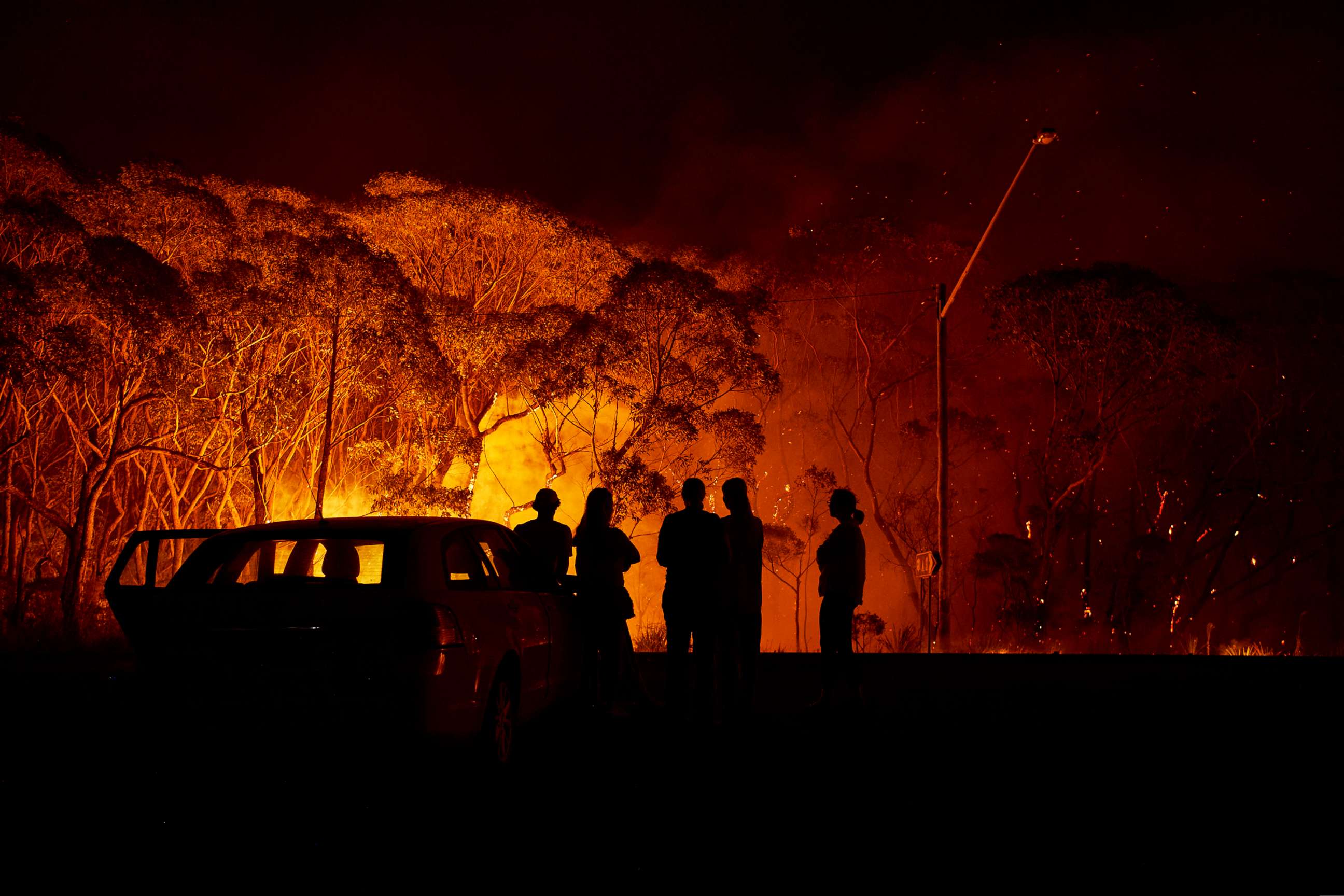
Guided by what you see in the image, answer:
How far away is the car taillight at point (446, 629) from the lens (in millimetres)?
6301

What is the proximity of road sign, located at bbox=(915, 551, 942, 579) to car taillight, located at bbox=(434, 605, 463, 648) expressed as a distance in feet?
44.0

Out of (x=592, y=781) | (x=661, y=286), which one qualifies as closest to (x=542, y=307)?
(x=661, y=286)

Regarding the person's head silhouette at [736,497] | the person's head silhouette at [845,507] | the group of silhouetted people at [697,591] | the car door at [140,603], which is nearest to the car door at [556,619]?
the group of silhouetted people at [697,591]

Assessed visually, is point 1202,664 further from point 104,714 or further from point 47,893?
point 47,893

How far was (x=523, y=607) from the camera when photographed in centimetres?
766

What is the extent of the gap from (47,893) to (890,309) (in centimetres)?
3785

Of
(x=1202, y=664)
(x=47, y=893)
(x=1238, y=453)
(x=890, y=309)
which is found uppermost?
(x=890, y=309)

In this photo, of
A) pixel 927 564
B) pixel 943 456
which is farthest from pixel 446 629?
pixel 943 456

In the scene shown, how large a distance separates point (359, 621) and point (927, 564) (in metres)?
14.2

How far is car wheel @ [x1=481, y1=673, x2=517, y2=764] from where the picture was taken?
6941mm

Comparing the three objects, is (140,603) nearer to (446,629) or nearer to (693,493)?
(446,629)

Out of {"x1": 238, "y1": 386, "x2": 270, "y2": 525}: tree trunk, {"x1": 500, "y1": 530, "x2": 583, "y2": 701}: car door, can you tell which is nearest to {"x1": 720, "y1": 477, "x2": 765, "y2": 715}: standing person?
{"x1": 500, "y1": 530, "x2": 583, "y2": 701}: car door

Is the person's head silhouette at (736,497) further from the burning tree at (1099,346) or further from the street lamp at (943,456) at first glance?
the burning tree at (1099,346)

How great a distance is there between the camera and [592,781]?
23.4ft
